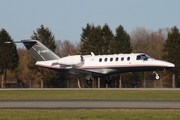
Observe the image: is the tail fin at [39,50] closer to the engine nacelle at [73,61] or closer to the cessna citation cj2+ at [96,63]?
the cessna citation cj2+ at [96,63]

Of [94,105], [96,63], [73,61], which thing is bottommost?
[94,105]

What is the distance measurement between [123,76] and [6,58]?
16808 millimetres

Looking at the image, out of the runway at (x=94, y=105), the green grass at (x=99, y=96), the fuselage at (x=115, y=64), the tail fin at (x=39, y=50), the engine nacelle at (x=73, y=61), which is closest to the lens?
the runway at (x=94, y=105)

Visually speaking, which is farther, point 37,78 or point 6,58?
point 37,78

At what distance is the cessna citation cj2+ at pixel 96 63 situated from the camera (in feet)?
147

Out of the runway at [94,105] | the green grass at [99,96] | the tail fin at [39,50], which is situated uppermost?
the tail fin at [39,50]

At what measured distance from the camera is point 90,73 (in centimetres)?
4831

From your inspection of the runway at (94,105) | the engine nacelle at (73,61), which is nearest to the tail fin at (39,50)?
the engine nacelle at (73,61)

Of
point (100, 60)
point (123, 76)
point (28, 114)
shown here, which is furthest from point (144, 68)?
point (28, 114)

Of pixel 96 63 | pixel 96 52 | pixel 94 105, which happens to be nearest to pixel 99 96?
pixel 94 105

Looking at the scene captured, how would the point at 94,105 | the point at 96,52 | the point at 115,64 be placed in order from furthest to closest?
the point at 96,52 < the point at 115,64 < the point at 94,105

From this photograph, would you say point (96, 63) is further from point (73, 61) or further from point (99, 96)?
point (99, 96)

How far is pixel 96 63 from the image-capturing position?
4747 cm

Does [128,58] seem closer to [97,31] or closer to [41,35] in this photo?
[97,31]
